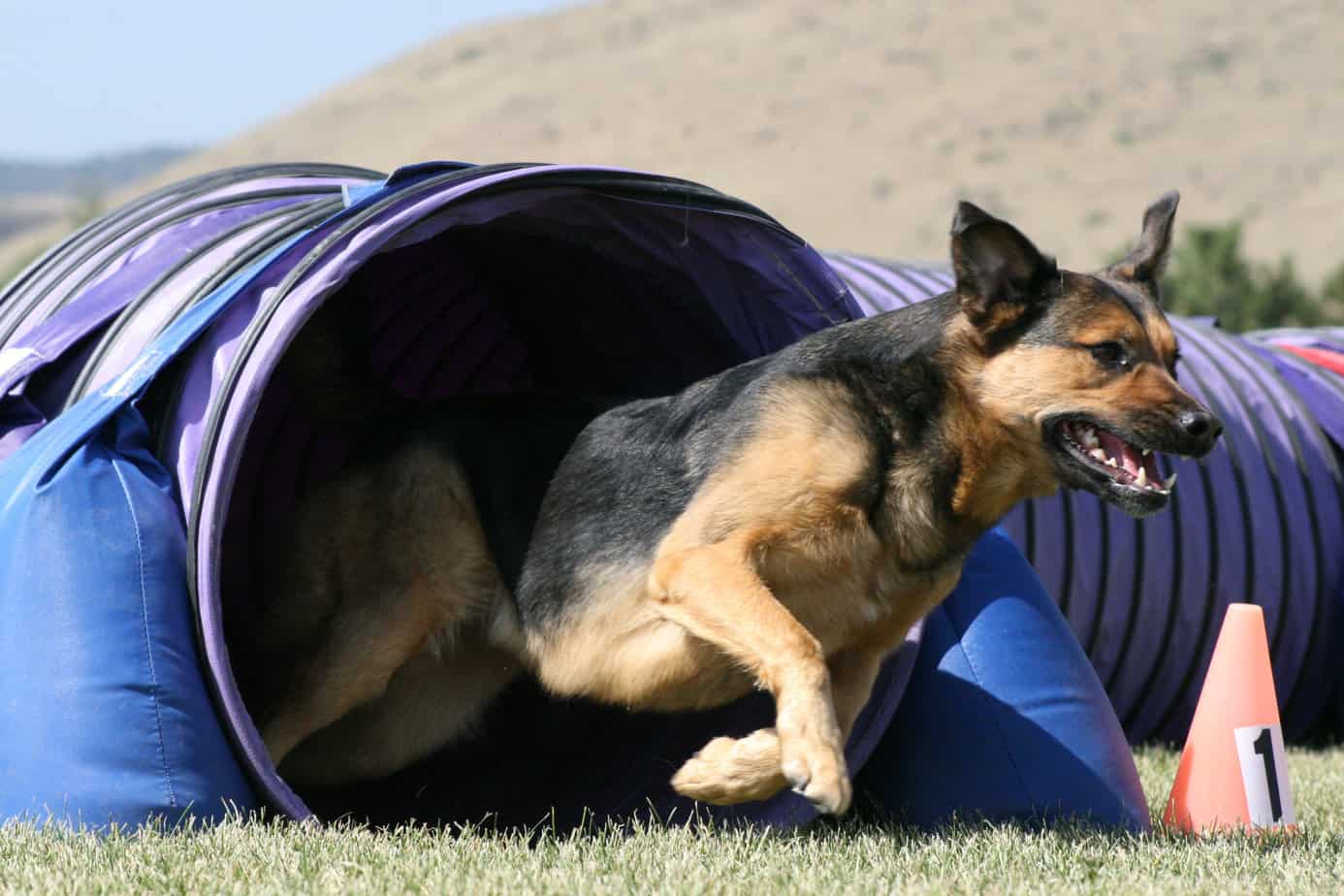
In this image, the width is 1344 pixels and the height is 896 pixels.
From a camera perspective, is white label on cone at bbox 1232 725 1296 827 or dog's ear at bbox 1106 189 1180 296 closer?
dog's ear at bbox 1106 189 1180 296

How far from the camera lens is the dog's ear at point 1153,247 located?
5141 mm

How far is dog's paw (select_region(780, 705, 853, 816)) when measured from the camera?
4129 millimetres

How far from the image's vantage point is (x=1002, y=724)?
17.7 ft

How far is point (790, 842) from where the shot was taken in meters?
4.79

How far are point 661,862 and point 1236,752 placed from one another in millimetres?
2119

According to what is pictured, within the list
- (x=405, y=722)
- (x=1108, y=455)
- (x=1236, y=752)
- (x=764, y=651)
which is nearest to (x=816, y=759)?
(x=764, y=651)

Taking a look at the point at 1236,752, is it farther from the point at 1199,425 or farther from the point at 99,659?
the point at 99,659

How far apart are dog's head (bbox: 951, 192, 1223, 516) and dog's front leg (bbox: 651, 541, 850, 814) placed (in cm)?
89

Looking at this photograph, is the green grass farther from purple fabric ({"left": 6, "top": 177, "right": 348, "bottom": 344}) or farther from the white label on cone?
purple fabric ({"left": 6, "top": 177, "right": 348, "bottom": 344})

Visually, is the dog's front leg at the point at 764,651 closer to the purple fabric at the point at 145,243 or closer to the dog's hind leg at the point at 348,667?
the dog's hind leg at the point at 348,667

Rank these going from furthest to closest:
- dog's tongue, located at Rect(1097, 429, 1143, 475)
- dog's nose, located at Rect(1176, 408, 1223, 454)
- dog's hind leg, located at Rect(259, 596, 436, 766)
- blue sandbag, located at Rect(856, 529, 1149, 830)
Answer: dog's hind leg, located at Rect(259, 596, 436, 766) → blue sandbag, located at Rect(856, 529, 1149, 830) → dog's tongue, located at Rect(1097, 429, 1143, 475) → dog's nose, located at Rect(1176, 408, 1223, 454)

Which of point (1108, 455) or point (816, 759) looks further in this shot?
point (1108, 455)

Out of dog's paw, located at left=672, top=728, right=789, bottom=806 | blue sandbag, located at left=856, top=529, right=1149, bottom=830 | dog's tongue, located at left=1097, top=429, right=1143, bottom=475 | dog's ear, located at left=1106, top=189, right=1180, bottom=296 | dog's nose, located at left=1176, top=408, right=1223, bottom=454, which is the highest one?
dog's ear, located at left=1106, top=189, right=1180, bottom=296

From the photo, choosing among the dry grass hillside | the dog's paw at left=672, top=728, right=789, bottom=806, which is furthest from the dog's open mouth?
the dry grass hillside
